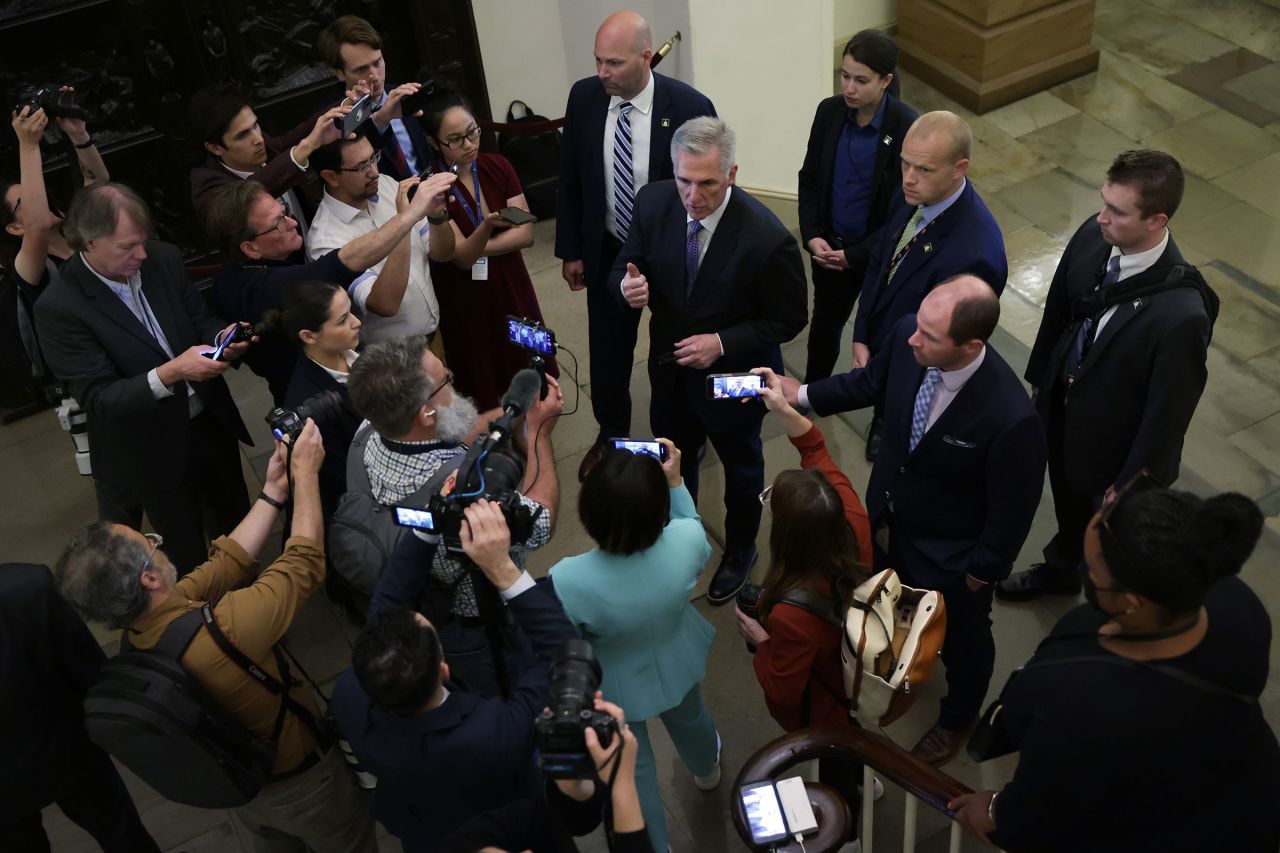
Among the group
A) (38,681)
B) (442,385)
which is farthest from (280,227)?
(38,681)

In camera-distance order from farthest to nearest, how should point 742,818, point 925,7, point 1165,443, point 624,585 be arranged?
point 925,7 → point 1165,443 → point 624,585 → point 742,818

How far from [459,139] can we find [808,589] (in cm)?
235

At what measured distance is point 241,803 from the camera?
2812 mm

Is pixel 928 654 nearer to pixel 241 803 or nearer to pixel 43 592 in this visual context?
pixel 241 803

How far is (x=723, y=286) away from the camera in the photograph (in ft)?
12.4

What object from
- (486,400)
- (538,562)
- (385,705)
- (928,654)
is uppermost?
(385,705)

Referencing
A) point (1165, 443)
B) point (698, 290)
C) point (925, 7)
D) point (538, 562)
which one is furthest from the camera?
point (925, 7)

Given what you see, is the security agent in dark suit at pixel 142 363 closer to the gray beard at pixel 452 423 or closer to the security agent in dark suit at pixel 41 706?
the security agent in dark suit at pixel 41 706

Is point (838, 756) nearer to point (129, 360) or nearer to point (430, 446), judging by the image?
point (430, 446)

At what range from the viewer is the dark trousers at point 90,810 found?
303cm

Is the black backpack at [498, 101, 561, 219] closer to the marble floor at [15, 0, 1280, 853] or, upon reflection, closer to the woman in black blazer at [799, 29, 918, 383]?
the marble floor at [15, 0, 1280, 853]

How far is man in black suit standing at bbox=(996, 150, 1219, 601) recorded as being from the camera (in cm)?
339

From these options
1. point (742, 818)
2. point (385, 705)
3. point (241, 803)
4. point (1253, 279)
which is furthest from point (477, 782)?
point (1253, 279)

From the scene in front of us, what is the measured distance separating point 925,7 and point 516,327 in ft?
17.4
